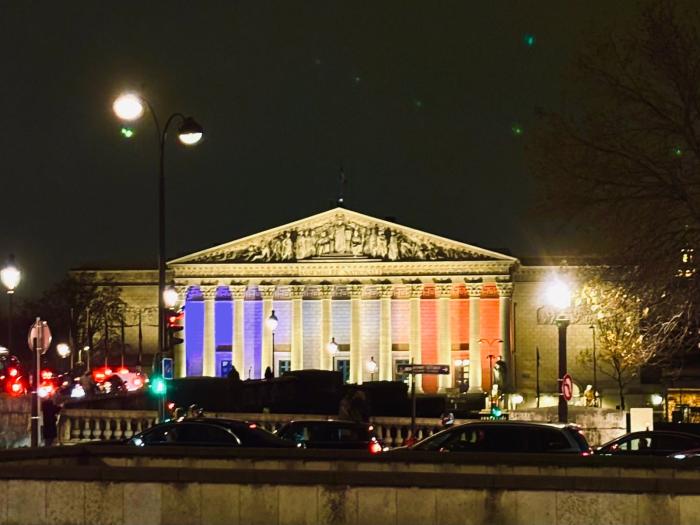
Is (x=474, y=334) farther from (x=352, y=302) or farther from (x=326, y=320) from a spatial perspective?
(x=326, y=320)

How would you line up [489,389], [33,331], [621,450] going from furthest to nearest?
[489,389] → [33,331] → [621,450]

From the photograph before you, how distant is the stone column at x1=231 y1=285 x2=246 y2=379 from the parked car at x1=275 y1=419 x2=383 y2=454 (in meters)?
90.1

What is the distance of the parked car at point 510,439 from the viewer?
25281mm

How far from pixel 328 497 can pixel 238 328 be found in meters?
106

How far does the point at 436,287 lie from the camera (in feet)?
390

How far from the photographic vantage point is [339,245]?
4724 inches

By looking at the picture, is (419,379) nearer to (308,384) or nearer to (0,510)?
(308,384)

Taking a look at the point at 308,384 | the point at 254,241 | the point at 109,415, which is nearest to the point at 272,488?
the point at 109,415

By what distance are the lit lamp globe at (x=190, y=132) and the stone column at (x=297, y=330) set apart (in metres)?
88.5

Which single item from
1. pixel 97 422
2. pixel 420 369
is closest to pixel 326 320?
pixel 97 422

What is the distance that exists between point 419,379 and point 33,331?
84.8 m

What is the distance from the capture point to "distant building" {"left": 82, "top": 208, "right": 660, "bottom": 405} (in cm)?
11825

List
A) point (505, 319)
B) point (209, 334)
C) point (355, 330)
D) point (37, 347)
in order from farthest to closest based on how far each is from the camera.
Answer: point (209, 334) → point (355, 330) → point (505, 319) → point (37, 347)

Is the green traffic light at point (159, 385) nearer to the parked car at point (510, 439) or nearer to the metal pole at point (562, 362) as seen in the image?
the metal pole at point (562, 362)
